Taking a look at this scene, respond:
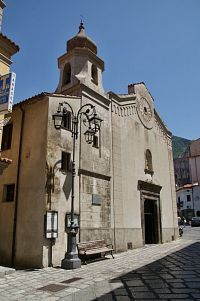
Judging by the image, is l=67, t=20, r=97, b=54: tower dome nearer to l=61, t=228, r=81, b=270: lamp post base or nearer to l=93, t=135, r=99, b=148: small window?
l=93, t=135, r=99, b=148: small window

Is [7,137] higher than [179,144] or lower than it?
lower

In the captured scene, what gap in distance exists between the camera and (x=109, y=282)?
25.6 ft

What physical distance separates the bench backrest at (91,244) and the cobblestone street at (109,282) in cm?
73

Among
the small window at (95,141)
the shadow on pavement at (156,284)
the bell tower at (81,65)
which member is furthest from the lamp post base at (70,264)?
the bell tower at (81,65)

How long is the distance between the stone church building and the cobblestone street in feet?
6.26

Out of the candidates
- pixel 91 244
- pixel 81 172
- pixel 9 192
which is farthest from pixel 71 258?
pixel 9 192

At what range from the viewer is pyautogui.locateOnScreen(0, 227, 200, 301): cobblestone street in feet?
21.3

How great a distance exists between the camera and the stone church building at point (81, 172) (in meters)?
11.5

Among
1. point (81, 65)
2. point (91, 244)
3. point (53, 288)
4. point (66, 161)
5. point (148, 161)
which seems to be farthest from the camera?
point (148, 161)

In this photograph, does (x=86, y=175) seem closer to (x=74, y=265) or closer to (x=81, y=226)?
(x=81, y=226)

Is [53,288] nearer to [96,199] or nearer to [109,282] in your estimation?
[109,282]

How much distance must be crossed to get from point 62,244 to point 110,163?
5491 mm

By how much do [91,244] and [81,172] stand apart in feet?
10.7

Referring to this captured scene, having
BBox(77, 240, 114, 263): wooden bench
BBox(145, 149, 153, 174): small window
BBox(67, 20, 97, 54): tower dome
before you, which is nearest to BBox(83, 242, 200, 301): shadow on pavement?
BBox(77, 240, 114, 263): wooden bench
